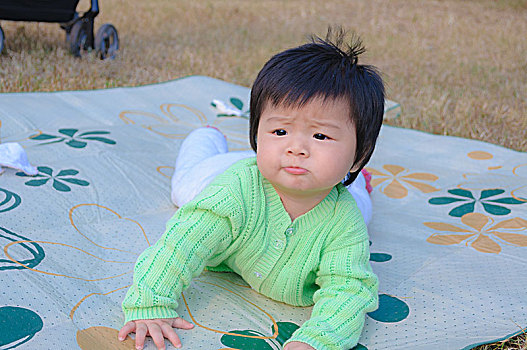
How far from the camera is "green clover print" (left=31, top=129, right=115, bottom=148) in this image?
7.52ft

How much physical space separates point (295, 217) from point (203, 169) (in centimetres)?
59

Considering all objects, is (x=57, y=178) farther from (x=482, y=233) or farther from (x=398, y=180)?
(x=482, y=233)

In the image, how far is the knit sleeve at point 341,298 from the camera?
46.2 inches

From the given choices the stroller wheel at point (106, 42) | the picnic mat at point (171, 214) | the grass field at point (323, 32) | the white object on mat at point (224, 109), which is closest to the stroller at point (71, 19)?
the stroller wheel at point (106, 42)

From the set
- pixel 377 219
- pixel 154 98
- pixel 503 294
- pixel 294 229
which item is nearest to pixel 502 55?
pixel 154 98

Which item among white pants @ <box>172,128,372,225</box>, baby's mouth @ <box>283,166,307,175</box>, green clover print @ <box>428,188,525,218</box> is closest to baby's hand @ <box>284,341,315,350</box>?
baby's mouth @ <box>283,166,307,175</box>

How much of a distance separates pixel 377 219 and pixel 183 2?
5.15m

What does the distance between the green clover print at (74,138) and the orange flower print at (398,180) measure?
1060mm

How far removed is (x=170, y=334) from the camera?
47.4 inches

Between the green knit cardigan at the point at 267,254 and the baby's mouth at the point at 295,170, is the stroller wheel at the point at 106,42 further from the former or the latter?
the baby's mouth at the point at 295,170

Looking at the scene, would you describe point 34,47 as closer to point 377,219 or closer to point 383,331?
point 377,219

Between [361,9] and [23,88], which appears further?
[361,9]

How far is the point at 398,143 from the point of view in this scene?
8.99 feet

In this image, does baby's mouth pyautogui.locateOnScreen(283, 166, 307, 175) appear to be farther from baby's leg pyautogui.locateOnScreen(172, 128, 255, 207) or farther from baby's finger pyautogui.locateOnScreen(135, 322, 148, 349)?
baby's leg pyautogui.locateOnScreen(172, 128, 255, 207)
